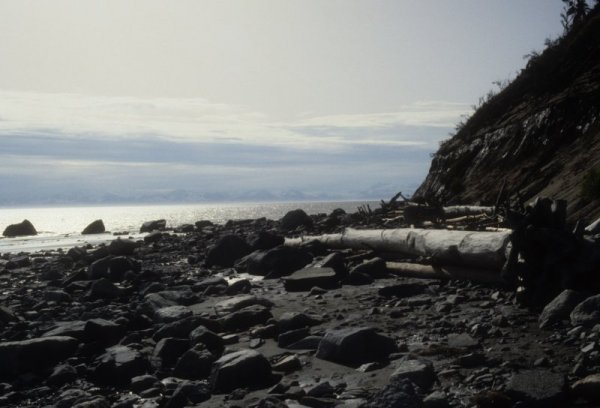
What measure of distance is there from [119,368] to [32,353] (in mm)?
1659

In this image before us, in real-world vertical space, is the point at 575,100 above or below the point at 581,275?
above

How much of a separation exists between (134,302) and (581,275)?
9227 mm

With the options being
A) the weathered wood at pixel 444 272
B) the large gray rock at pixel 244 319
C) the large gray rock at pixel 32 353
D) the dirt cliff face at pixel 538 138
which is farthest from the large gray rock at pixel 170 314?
the dirt cliff face at pixel 538 138

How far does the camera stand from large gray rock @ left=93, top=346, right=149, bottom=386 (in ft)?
24.7

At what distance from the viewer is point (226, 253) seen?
1912 centimetres

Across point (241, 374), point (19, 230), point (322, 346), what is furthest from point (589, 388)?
point (19, 230)

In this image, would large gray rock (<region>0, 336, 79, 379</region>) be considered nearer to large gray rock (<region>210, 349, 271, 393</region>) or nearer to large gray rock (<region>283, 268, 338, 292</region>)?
large gray rock (<region>210, 349, 271, 393</region>)

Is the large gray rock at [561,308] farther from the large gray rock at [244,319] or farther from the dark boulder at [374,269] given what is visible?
the dark boulder at [374,269]

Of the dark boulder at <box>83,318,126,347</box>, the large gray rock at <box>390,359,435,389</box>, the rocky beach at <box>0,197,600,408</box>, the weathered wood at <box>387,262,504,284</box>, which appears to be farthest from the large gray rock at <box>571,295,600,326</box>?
the dark boulder at <box>83,318,126,347</box>

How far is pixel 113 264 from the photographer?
1769cm

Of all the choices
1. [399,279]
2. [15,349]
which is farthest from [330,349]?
[399,279]

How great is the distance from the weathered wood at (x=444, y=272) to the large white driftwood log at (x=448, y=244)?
4.3 inches

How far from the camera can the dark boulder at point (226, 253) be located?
62.3 feet

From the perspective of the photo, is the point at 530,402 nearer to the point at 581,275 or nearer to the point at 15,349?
the point at 581,275
